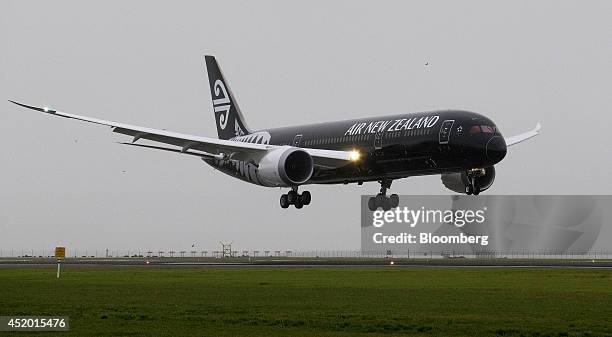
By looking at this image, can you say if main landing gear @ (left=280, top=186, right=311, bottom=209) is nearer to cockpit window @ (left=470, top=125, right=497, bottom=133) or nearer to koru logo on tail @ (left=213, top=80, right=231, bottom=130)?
koru logo on tail @ (left=213, top=80, right=231, bottom=130)

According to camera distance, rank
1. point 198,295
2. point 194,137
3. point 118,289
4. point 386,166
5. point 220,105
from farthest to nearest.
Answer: point 220,105, point 194,137, point 386,166, point 118,289, point 198,295

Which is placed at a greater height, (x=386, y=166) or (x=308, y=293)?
(x=386, y=166)

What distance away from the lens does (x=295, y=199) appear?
7775 centimetres

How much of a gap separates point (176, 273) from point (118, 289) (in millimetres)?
15505

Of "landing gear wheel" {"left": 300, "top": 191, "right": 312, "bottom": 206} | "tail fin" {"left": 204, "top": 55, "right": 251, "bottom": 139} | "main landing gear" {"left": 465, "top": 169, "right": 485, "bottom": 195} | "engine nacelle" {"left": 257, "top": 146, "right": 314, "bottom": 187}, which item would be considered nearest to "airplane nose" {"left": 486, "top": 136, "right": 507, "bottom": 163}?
"main landing gear" {"left": 465, "top": 169, "right": 485, "bottom": 195}

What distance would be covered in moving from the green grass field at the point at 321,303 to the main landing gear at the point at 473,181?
29.4ft

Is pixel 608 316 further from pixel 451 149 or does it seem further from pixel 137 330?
pixel 451 149

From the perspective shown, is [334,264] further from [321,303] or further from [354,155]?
[321,303]

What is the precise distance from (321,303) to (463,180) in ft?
119

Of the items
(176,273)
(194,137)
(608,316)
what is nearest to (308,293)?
(608,316)

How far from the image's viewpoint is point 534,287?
48.8 meters

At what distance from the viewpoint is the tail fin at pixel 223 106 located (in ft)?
298

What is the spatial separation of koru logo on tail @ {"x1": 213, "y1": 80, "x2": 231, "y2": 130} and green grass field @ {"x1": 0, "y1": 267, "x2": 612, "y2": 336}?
104 ft

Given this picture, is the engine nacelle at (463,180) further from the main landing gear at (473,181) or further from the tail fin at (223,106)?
the tail fin at (223,106)
